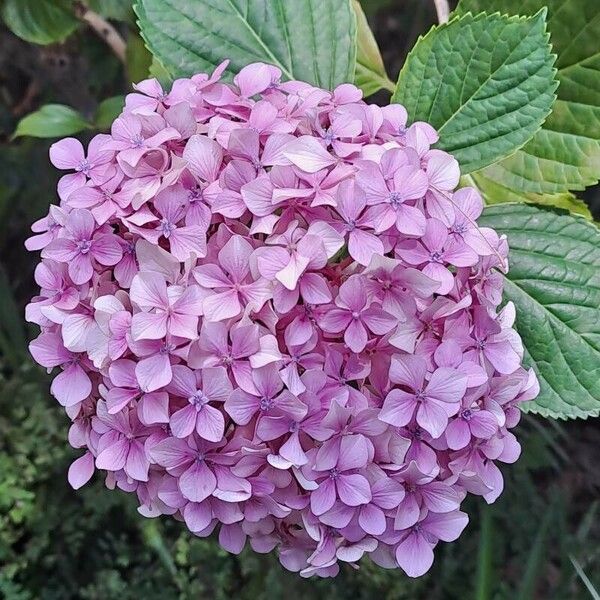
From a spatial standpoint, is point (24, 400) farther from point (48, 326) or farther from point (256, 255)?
point (256, 255)

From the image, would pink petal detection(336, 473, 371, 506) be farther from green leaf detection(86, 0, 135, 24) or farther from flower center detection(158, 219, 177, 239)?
green leaf detection(86, 0, 135, 24)

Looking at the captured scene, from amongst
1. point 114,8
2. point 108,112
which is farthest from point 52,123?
point 114,8

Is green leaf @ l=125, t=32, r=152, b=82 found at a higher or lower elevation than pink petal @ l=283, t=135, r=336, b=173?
lower

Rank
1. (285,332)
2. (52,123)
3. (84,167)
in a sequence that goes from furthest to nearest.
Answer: (52,123) < (84,167) < (285,332)

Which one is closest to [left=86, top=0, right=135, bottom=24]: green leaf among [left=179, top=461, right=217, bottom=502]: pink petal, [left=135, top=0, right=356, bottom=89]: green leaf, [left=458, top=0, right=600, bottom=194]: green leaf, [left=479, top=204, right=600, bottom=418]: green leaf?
[left=135, top=0, right=356, bottom=89]: green leaf

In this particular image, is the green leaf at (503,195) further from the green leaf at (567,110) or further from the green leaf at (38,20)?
the green leaf at (38,20)

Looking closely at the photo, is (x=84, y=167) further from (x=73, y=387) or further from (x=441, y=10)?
(x=441, y=10)
